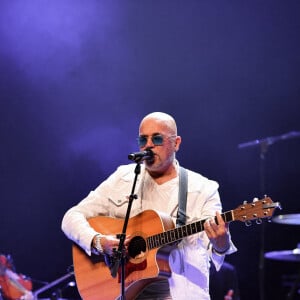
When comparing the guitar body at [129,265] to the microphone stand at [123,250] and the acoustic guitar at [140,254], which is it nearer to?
the acoustic guitar at [140,254]

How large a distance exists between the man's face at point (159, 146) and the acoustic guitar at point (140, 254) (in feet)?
1.41

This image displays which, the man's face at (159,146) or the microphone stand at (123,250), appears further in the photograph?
the man's face at (159,146)

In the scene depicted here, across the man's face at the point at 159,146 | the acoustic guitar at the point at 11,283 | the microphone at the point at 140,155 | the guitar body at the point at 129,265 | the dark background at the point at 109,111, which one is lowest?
the guitar body at the point at 129,265

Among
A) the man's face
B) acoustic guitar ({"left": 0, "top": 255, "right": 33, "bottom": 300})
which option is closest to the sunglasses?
the man's face

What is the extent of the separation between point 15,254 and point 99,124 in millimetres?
2409

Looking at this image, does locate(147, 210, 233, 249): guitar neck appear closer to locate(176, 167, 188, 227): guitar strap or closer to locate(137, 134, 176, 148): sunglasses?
locate(176, 167, 188, 227): guitar strap

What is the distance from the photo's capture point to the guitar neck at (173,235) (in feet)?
14.3

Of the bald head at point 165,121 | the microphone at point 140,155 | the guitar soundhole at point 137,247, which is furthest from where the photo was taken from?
the bald head at point 165,121

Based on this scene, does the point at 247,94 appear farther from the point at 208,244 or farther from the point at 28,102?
the point at 208,244

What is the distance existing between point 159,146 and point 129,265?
38.5 inches

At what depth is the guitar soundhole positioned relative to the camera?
4.66 meters

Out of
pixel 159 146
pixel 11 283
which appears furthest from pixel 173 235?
pixel 11 283

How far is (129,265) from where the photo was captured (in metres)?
4.70

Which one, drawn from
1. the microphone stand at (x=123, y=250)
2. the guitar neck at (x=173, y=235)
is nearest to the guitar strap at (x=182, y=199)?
the guitar neck at (x=173, y=235)
